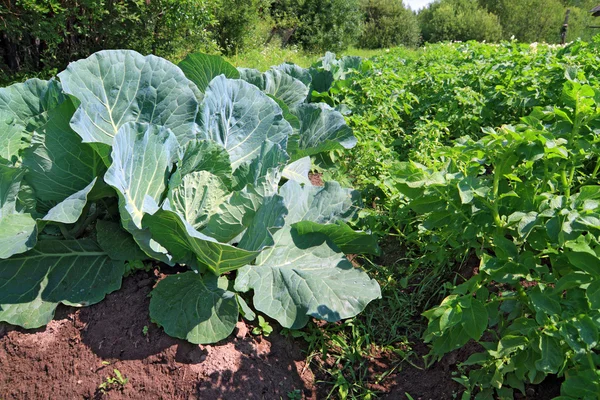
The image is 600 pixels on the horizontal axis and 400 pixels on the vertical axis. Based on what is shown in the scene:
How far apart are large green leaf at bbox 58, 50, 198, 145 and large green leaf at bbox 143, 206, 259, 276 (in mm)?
644

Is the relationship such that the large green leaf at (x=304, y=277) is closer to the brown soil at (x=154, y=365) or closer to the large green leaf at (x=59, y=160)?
the brown soil at (x=154, y=365)

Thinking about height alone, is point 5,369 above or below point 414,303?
below

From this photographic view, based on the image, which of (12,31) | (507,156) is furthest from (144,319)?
(12,31)

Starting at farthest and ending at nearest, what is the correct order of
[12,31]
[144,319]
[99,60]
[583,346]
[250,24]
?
[250,24]
[12,31]
[99,60]
[144,319]
[583,346]

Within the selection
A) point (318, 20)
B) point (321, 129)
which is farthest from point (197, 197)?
point (318, 20)

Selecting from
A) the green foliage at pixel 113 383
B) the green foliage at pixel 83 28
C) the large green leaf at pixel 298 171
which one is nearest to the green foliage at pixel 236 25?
the green foliage at pixel 83 28

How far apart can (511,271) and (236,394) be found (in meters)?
1.28

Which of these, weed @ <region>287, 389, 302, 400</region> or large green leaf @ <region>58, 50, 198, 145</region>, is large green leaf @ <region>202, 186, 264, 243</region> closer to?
large green leaf @ <region>58, 50, 198, 145</region>

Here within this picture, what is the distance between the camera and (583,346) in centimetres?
163

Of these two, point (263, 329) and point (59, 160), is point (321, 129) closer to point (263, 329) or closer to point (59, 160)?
point (263, 329)

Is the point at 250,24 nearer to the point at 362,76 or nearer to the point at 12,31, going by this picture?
the point at 12,31

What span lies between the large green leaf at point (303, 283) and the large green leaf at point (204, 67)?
4.33 ft

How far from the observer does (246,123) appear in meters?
2.98

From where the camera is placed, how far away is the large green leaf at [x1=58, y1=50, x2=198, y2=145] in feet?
8.51
